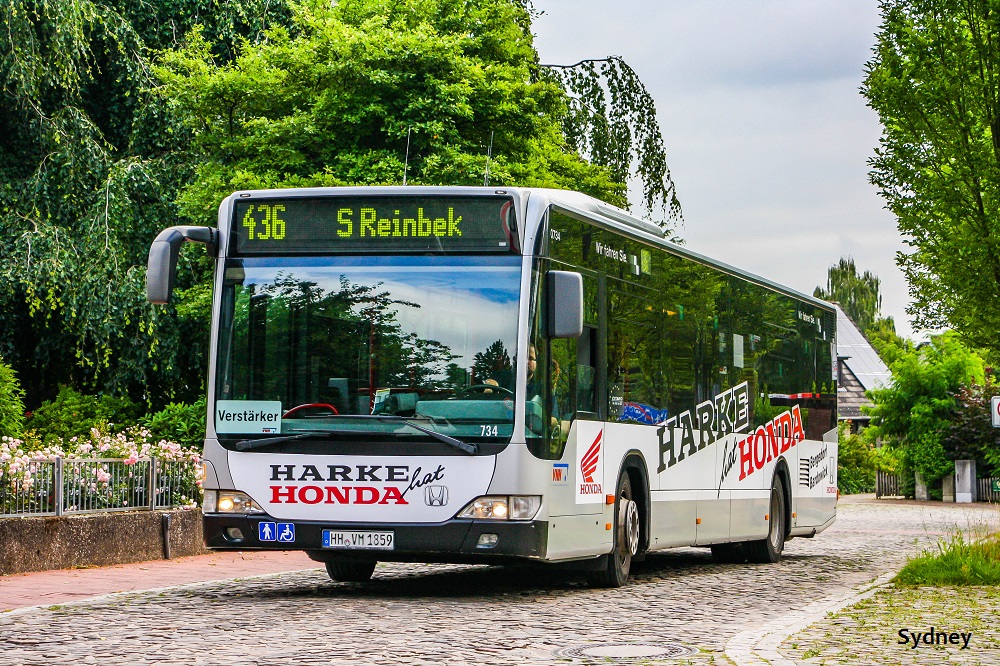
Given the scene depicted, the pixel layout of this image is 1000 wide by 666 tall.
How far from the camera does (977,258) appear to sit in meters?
19.8

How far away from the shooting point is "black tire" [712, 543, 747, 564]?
17922 millimetres

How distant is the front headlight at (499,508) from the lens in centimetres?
1144

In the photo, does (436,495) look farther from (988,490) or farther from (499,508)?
(988,490)

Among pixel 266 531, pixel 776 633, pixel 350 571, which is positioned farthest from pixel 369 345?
pixel 776 633

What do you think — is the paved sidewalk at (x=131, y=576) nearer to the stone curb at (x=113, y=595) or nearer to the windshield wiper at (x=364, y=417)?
the stone curb at (x=113, y=595)

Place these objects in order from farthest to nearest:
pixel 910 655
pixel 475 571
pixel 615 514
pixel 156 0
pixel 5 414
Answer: pixel 156 0 < pixel 5 414 < pixel 475 571 < pixel 615 514 < pixel 910 655

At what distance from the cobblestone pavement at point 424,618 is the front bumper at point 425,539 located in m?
0.38

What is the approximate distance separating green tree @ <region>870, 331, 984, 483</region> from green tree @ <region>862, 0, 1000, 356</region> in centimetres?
2306

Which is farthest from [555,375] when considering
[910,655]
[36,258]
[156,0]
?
[156,0]

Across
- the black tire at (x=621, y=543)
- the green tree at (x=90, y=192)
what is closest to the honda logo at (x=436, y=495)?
the black tire at (x=621, y=543)

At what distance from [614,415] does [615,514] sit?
0.82 metres

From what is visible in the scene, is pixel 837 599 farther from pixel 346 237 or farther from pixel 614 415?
pixel 346 237

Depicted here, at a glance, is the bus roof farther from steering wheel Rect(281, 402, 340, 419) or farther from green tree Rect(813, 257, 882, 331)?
green tree Rect(813, 257, 882, 331)

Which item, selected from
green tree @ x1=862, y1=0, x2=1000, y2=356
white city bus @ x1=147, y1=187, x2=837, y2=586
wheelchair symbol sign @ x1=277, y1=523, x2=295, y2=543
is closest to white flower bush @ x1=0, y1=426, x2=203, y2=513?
white city bus @ x1=147, y1=187, x2=837, y2=586
